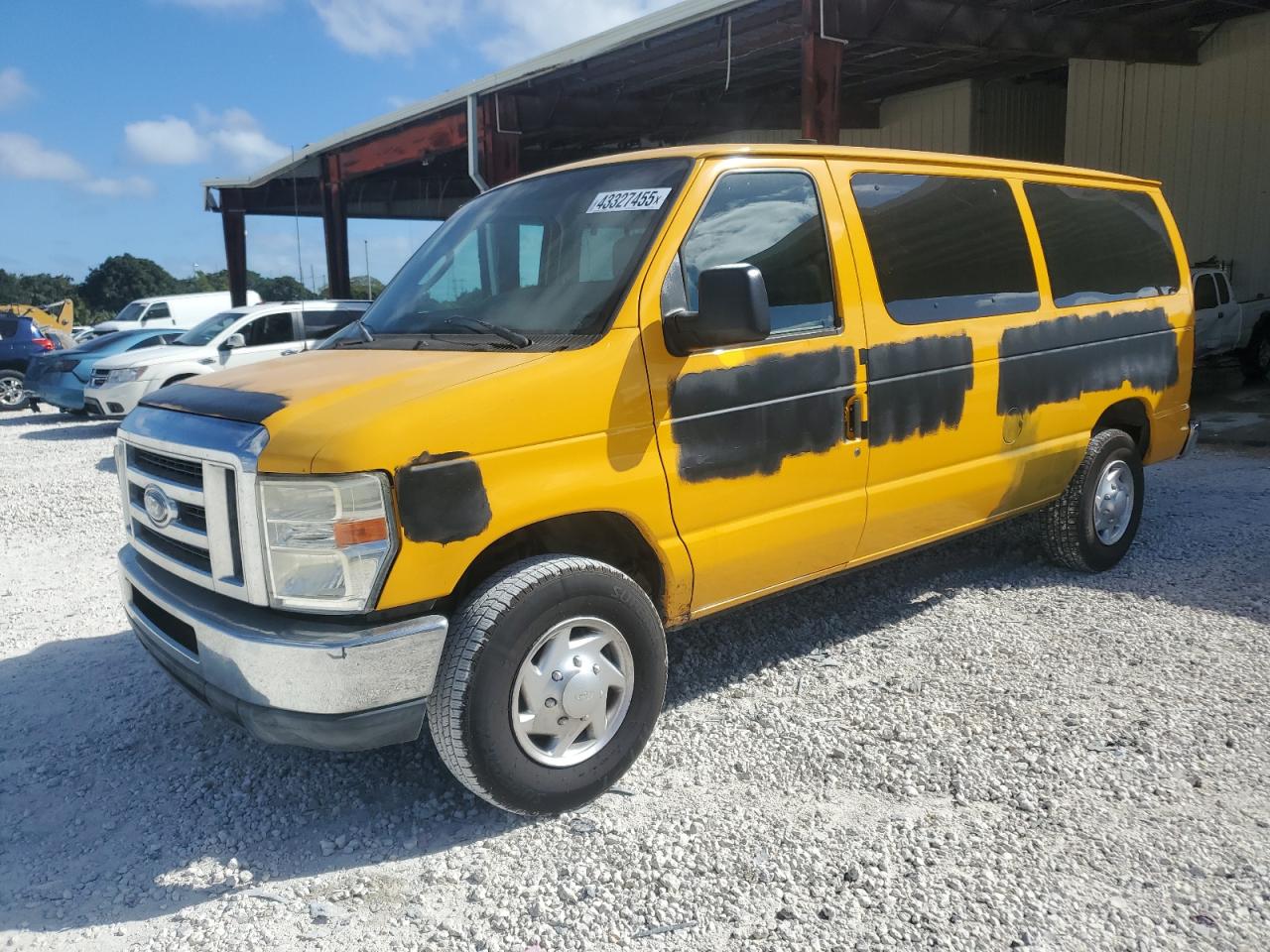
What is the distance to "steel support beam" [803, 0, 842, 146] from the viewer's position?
1020cm

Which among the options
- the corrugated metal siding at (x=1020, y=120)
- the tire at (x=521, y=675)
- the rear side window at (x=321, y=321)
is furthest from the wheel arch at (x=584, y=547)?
the corrugated metal siding at (x=1020, y=120)

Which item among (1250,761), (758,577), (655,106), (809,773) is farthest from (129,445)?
(655,106)

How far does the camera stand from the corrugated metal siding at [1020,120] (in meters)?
17.6

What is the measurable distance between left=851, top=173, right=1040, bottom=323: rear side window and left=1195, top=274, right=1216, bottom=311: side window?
34.3 feet

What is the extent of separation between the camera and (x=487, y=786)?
2928mm

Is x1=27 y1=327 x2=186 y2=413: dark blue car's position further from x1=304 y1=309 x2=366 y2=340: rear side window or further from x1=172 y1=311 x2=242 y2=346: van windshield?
x1=304 y1=309 x2=366 y2=340: rear side window

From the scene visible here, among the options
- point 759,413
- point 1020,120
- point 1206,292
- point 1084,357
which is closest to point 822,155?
point 759,413

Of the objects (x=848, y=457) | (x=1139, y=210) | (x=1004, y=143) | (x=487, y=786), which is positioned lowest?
(x=487, y=786)

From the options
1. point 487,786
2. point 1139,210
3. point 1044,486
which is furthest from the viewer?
point 1139,210

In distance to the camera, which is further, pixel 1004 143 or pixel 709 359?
pixel 1004 143

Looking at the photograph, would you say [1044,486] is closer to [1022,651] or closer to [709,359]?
[1022,651]

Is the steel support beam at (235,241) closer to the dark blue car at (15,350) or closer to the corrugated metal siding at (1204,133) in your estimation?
the dark blue car at (15,350)

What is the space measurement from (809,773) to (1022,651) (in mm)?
1499

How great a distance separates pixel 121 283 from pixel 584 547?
80180 mm
